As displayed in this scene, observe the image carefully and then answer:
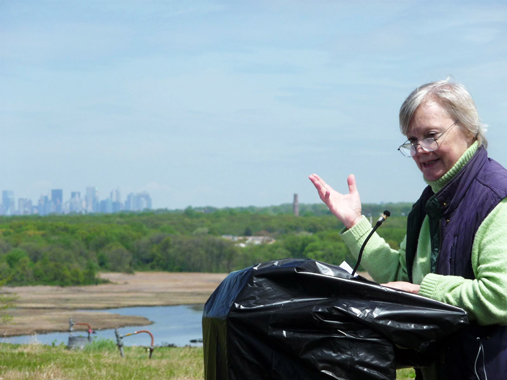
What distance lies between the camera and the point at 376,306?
2.41m

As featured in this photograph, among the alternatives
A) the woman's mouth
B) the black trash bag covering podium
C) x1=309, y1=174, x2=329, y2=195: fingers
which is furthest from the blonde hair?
the black trash bag covering podium

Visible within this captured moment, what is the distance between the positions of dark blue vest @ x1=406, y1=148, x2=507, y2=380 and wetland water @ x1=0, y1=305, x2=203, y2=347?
1582 centimetres

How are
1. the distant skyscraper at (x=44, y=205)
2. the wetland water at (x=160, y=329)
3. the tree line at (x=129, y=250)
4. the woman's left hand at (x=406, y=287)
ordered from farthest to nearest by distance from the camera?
1. the distant skyscraper at (x=44, y=205)
2. the tree line at (x=129, y=250)
3. the wetland water at (x=160, y=329)
4. the woman's left hand at (x=406, y=287)

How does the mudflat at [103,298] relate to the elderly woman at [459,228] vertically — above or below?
below

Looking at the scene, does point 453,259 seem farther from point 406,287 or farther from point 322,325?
point 322,325

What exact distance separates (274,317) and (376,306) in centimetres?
36

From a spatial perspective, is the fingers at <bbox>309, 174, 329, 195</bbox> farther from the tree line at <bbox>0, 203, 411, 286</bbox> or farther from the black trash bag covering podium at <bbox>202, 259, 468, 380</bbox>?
the tree line at <bbox>0, 203, 411, 286</bbox>

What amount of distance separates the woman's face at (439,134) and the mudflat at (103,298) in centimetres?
1860

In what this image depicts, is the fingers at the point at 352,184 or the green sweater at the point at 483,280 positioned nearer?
the green sweater at the point at 483,280

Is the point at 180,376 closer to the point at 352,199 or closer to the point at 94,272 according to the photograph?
the point at 352,199

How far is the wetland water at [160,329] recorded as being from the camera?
20250mm

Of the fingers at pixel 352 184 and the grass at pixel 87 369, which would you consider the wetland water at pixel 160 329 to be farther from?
the fingers at pixel 352 184

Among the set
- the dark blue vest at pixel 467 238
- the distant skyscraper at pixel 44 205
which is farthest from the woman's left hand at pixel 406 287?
the distant skyscraper at pixel 44 205

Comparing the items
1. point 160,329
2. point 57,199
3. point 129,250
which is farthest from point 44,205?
point 160,329
